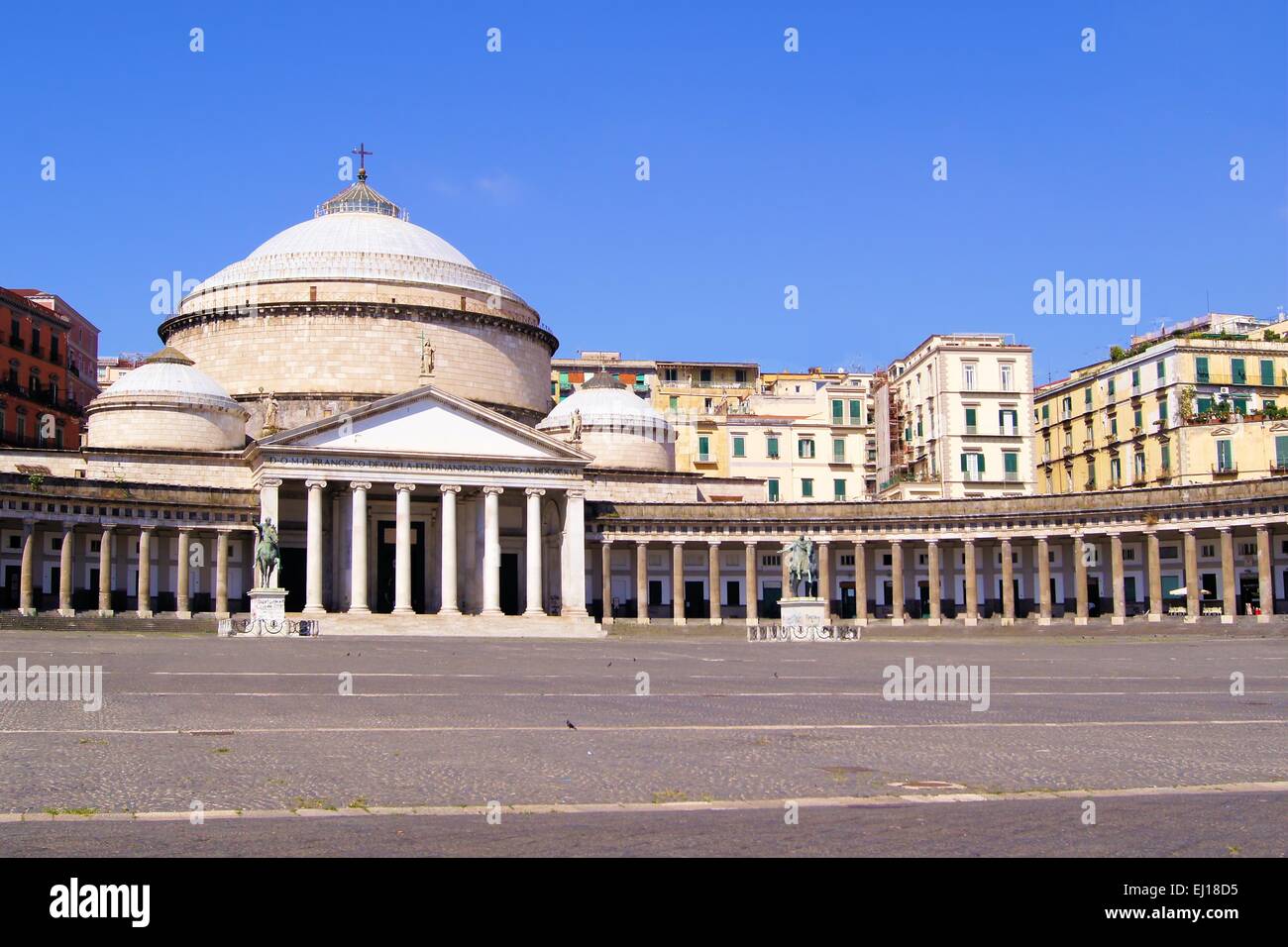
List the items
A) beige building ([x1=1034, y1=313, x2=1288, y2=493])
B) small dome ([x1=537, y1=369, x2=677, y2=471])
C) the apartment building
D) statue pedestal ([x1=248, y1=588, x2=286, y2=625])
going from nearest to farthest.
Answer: statue pedestal ([x1=248, y1=588, x2=286, y2=625]) → beige building ([x1=1034, y1=313, x2=1288, y2=493]) → small dome ([x1=537, y1=369, x2=677, y2=471]) → the apartment building

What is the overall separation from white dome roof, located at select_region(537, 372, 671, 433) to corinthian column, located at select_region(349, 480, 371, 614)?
1982 cm

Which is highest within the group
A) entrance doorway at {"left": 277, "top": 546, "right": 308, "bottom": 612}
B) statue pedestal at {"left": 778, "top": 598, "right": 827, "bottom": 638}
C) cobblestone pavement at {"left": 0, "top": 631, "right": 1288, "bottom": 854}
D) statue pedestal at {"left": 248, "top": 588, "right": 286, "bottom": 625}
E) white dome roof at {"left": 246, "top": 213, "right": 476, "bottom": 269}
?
white dome roof at {"left": 246, "top": 213, "right": 476, "bottom": 269}

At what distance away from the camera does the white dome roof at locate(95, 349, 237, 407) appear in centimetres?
8581

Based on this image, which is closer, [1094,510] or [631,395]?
[1094,510]

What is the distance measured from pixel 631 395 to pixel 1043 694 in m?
73.7

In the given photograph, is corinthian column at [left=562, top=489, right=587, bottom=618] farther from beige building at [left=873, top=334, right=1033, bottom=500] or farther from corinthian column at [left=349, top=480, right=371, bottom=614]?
beige building at [left=873, top=334, right=1033, bottom=500]

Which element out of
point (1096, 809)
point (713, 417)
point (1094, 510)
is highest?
point (713, 417)

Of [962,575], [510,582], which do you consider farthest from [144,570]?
[962,575]

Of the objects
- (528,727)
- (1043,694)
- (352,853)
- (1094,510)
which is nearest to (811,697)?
(1043,694)

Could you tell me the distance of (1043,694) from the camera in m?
25.9

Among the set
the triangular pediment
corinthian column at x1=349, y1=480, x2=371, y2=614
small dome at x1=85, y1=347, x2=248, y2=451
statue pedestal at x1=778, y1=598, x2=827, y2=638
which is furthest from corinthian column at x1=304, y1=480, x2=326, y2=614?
statue pedestal at x1=778, y1=598, x2=827, y2=638

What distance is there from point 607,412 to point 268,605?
3487 centimetres

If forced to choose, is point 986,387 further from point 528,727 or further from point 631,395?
point 528,727

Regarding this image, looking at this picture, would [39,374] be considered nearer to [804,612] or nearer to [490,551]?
[490,551]
